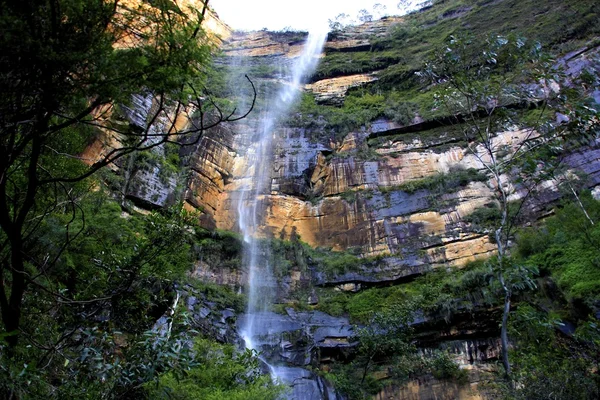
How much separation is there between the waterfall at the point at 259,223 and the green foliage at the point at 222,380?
6.38ft

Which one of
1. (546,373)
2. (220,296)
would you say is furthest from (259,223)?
(546,373)

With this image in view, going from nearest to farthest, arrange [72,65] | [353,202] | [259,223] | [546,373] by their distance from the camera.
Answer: [72,65], [546,373], [259,223], [353,202]

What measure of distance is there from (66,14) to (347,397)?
1244 cm

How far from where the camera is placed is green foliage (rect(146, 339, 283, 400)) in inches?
370

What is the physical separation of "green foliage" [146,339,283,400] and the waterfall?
1945 millimetres

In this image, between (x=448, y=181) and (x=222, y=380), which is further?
(x=448, y=181)

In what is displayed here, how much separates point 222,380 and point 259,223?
453 inches

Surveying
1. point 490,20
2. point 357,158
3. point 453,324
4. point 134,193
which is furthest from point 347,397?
point 490,20

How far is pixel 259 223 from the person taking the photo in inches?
841

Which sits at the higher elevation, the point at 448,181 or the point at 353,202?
the point at 448,181

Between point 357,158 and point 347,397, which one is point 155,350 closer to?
point 347,397

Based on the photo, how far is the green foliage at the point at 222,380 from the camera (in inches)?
370

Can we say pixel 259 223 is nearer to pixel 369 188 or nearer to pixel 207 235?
pixel 207 235

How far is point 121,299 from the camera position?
506cm
